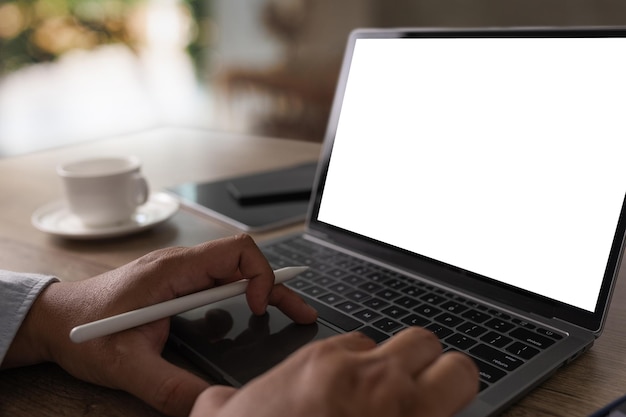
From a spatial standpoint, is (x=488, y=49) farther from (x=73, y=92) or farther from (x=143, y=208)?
(x=73, y=92)

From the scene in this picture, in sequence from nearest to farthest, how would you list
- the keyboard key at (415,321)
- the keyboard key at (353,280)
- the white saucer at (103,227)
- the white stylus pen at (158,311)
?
the white stylus pen at (158,311), the keyboard key at (415,321), the keyboard key at (353,280), the white saucer at (103,227)

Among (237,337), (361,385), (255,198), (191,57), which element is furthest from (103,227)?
(191,57)

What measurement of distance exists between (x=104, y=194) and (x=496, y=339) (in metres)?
0.61

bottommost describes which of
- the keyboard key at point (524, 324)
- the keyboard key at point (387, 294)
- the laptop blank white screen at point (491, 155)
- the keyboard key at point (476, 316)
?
the keyboard key at point (387, 294)

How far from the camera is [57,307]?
52 centimetres

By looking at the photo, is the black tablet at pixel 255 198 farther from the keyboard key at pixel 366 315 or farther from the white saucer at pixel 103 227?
the keyboard key at pixel 366 315

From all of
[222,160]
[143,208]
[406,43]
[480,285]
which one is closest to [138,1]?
[222,160]

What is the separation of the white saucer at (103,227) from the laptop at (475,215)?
0.84 ft

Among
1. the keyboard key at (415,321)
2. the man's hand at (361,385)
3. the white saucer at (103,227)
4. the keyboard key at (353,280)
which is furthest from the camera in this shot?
the white saucer at (103,227)

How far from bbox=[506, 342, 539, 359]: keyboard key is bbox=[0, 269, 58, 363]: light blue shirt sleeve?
17.0 inches

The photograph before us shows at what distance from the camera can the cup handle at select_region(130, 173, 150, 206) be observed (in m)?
0.90

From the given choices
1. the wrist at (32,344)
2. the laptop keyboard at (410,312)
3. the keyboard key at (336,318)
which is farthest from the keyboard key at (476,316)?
the wrist at (32,344)

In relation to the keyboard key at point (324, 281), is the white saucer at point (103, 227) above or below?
below

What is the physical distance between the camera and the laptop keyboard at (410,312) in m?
0.48
